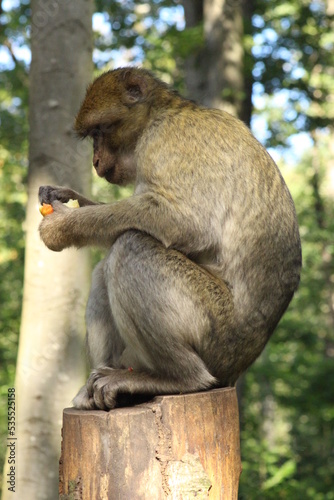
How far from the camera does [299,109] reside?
14.6 m

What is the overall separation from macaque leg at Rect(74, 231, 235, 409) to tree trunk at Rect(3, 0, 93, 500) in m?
1.64

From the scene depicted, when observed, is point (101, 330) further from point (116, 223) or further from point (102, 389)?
point (116, 223)

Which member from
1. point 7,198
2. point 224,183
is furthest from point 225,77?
point 7,198

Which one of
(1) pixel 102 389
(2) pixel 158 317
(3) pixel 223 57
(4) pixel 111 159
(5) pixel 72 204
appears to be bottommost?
(1) pixel 102 389

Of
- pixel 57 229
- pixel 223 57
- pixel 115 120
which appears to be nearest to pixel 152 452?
pixel 57 229

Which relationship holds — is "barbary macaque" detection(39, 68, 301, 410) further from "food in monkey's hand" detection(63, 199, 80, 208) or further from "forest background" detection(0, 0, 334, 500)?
"forest background" detection(0, 0, 334, 500)

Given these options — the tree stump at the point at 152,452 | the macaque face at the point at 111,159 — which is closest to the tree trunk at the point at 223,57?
the macaque face at the point at 111,159

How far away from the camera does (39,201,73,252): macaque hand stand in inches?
171

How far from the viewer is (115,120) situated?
15.0ft

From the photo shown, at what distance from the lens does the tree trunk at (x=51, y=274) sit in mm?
5508

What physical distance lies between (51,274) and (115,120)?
67.4 inches

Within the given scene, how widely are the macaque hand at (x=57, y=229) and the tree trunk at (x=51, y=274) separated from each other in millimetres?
1368

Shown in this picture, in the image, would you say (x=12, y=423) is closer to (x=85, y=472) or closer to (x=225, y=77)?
(x=85, y=472)

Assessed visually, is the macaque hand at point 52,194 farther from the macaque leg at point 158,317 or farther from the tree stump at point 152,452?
the tree stump at point 152,452
